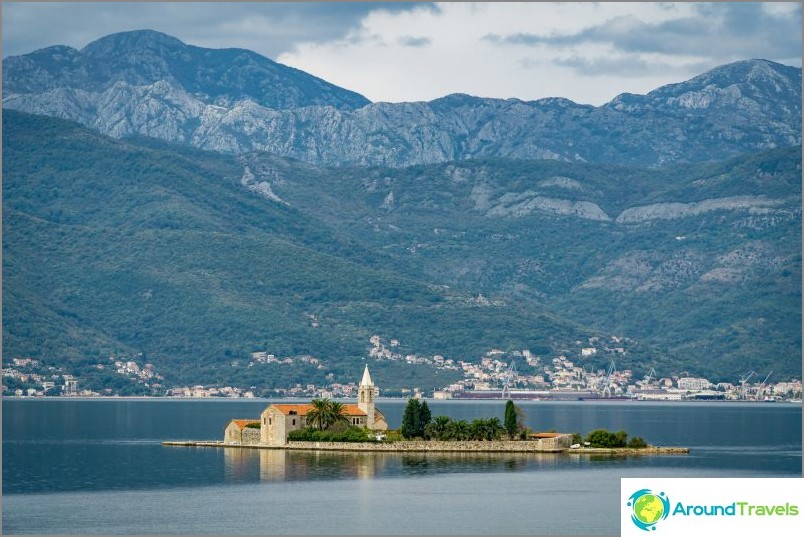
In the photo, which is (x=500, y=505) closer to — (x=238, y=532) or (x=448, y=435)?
(x=238, y=532)

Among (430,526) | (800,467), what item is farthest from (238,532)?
(800,467)

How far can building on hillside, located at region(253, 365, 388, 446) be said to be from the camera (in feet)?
468

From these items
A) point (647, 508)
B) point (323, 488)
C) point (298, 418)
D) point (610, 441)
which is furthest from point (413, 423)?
point (647, 508)

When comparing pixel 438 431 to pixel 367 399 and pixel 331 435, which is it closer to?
pixel 367 399

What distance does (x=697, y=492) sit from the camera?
51.5 meters

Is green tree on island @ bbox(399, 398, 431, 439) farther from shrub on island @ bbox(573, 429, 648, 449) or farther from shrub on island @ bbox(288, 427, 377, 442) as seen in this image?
shrub on island @ bbox(573, 429, 648, 449)

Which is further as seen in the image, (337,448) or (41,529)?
(337,448)

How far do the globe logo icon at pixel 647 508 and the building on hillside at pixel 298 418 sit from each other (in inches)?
3554

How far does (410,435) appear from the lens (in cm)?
14038

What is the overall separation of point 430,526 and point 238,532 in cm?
963

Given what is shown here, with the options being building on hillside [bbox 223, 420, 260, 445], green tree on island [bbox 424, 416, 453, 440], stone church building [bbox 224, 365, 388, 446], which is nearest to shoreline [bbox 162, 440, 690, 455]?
green tree on island [bbox 424, 416, 453, 440]

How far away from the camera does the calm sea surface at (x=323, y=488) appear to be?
285 feet

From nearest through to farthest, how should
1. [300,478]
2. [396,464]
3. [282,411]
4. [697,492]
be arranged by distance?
[697,492] → [300,478] → [396,464] → [282,411]

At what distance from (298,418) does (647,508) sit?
93.1 m
